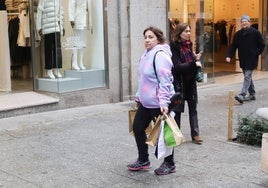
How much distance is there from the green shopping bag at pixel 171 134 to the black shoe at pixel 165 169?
0.46 meters

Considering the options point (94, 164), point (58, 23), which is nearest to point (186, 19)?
point (58, 23)

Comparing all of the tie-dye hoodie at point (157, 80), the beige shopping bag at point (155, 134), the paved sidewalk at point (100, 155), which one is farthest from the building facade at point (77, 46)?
the beige shopping bag at point (155, 134)

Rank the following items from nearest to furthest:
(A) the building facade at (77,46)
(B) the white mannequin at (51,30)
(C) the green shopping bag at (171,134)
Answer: (C) the green shopping bag at (171,134)
(B) the white mannequin at (51,30)
(A) the building facade at (77,46)

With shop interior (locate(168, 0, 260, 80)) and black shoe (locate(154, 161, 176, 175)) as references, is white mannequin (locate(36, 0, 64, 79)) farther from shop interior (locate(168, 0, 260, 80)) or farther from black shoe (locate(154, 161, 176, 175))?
black shoe (locate(154, 161, 176, 175))

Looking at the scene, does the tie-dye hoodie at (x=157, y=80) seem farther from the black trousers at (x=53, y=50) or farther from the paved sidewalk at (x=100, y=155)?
the black trousers at (x=53, y=50)

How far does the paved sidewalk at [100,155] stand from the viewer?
518cm

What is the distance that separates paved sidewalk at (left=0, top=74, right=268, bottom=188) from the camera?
5176mm

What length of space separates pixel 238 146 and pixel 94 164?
2100mm

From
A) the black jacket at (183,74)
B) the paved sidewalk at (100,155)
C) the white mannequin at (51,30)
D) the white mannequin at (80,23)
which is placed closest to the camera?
the paved sidewalk at (100,155)

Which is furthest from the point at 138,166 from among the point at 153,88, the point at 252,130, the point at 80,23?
the point at 80,23

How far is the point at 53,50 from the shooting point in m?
9.42

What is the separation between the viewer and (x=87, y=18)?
32.6 ft

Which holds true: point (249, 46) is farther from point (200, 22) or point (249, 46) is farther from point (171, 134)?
point (171, 134)

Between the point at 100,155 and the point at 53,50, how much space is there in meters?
3.88
